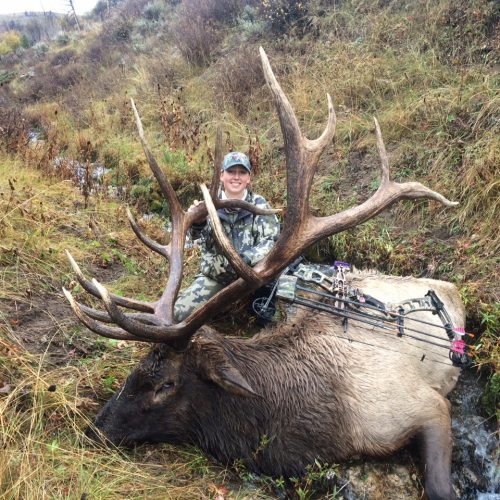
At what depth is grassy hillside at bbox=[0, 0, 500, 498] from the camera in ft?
9.34

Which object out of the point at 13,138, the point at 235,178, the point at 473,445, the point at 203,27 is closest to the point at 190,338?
the point at 235,178

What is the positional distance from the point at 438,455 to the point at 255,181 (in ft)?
12.5

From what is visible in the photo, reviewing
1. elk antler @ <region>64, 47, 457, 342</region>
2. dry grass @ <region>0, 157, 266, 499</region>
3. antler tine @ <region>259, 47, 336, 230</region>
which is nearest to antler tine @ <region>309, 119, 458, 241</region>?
elk antler @ <region>64, 47, 457, 342</region>

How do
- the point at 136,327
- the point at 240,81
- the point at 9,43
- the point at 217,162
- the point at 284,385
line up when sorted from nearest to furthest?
the point at 136,327 → the point at 284,385 → the point at 217,162 → the point at 240,81 → the point at 9,43

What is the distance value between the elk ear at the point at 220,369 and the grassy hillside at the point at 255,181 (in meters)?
0.55

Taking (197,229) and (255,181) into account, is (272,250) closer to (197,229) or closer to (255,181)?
(197,229)

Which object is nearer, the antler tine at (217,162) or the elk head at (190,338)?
the elk head at (190,338)

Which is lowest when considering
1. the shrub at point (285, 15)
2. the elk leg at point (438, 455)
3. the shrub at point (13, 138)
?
the elk leg at point (438, 455)

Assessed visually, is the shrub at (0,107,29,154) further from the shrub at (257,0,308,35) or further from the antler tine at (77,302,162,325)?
the shrub at (257,0,308,35)

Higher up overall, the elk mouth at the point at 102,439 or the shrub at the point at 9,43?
the shrub at the point at 9,43

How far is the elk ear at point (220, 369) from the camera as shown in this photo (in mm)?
2646

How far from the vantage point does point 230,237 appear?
413 cm

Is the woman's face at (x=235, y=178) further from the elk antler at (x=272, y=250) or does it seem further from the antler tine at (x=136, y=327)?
the antler tine at (x=136, y=327)

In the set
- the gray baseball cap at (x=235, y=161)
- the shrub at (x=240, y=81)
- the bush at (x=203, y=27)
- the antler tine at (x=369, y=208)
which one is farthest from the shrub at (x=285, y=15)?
the antler tine at (x=369, y=208)
